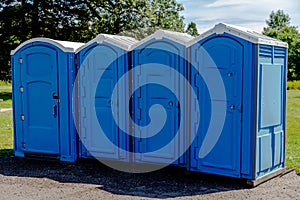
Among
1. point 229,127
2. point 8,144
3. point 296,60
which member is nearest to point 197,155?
point 229,127

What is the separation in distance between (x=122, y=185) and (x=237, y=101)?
1.88 metres

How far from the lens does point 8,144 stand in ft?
28.7

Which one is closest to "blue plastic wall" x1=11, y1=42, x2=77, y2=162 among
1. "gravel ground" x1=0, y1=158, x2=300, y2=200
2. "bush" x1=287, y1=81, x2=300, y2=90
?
"gravel ground" x1=0, y1=158, x2=300, y2=200

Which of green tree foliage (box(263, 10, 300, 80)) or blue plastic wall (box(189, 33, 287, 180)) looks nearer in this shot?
blue plastic wall (box(189, 33, 287, 180))

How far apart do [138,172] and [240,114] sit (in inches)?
70.9

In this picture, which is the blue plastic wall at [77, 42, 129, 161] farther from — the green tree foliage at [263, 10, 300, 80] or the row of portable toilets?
the green tree foliage at [263, 10, 300, 80]

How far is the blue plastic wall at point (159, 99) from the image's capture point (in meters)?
6.01

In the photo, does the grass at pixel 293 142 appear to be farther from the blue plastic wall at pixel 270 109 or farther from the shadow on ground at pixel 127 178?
the shadow on ground at pixel 127 178

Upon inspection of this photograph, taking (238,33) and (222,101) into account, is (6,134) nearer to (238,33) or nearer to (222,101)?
(222,101)

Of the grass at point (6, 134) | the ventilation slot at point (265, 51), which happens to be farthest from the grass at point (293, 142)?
the grass at point (6, 134)

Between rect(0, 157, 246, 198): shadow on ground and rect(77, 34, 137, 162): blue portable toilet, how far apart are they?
329 millimetres

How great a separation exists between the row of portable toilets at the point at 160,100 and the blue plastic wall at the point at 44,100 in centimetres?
2

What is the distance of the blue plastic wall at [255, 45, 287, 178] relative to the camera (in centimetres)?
548

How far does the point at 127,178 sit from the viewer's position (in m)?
5.99
